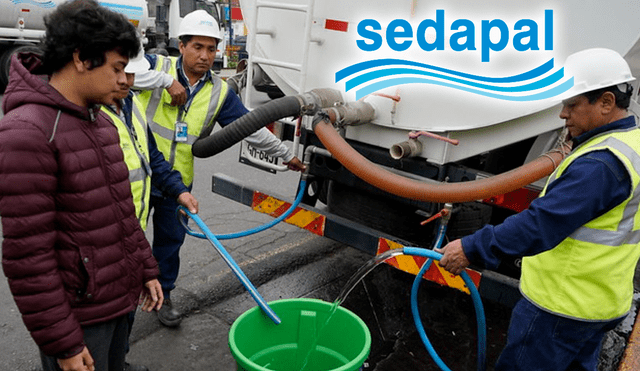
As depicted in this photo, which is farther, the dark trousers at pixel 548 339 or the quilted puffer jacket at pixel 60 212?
the dark trousers at pixel 548 339

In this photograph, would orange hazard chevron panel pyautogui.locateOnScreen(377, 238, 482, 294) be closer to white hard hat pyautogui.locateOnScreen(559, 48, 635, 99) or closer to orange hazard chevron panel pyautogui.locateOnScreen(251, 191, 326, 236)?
orange hazard chevron panel pyautogui.locateOnScreen(251, 191, 326, 236)

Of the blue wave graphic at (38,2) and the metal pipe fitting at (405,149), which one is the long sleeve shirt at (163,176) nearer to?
the metal pipe fitting at (405,149)

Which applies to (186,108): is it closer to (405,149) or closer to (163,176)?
(163,176)

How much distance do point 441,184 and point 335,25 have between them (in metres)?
1.15

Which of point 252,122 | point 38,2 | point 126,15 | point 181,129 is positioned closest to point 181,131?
point 181,129

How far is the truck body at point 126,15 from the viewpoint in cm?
985

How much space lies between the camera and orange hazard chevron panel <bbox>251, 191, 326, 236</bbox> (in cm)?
332

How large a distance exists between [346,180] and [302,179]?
272 mm

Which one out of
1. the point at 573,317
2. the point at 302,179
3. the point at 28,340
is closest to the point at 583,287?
the point at 573,317

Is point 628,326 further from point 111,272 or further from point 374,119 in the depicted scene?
point 111,272

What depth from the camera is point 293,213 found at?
342cm

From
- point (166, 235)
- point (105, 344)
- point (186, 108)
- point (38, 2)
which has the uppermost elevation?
point (38, 2)

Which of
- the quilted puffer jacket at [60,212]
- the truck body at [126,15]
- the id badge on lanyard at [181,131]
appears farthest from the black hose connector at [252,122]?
the truck body at [126,15]

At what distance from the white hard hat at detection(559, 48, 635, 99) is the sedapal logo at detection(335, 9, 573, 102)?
1.15ft
